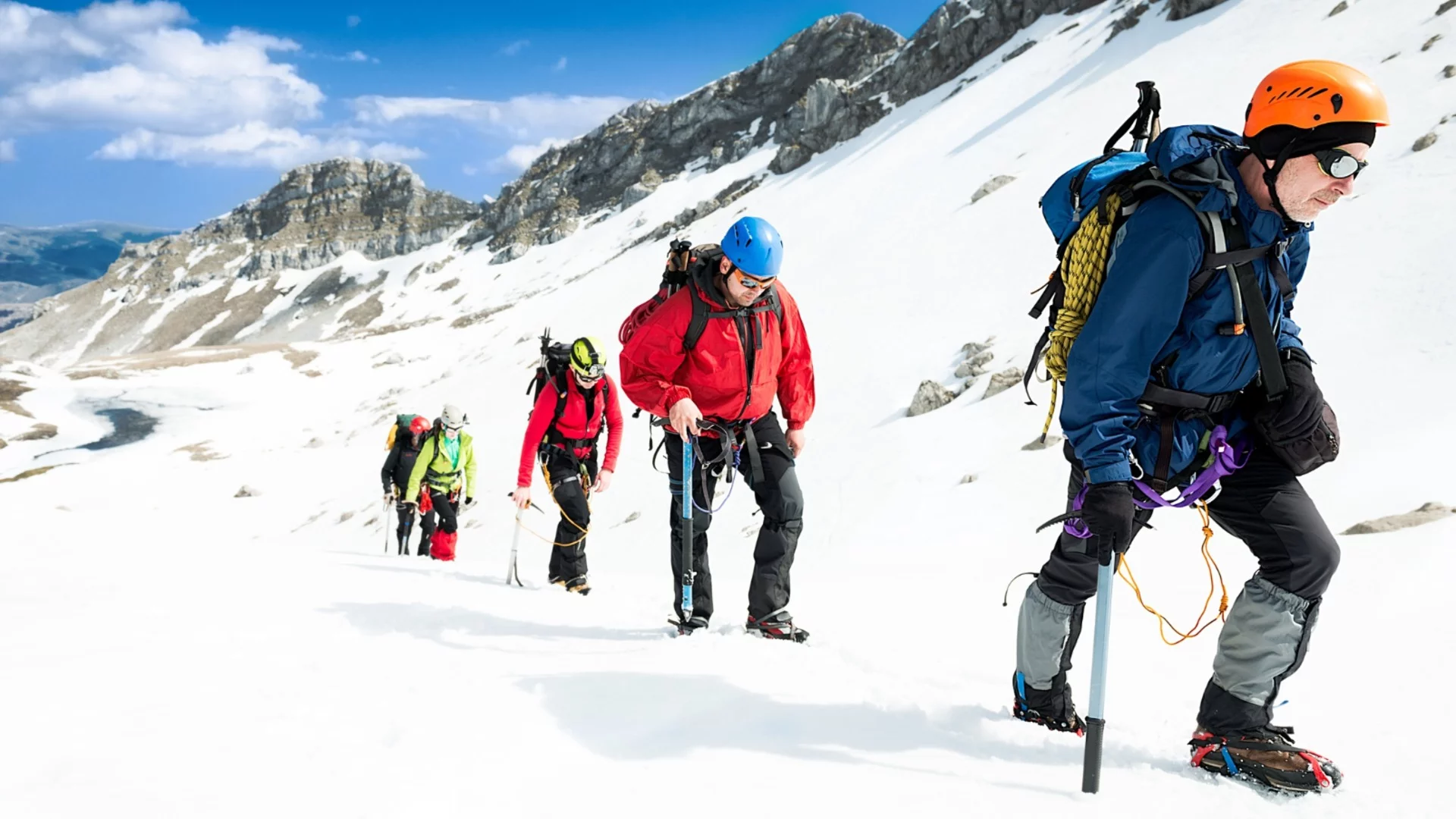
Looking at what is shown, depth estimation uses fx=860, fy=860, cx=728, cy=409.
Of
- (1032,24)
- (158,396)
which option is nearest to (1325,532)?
(158,396)

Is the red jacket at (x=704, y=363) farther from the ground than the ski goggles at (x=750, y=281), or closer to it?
closer to it

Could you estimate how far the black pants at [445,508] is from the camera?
13836 mm

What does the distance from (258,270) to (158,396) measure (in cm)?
14546

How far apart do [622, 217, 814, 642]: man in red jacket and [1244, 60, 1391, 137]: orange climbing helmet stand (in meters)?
2.71

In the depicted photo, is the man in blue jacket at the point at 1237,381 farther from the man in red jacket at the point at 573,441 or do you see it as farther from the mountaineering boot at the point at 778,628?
the man in red jacket at the point at 573,441

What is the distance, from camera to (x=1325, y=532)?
143 inches

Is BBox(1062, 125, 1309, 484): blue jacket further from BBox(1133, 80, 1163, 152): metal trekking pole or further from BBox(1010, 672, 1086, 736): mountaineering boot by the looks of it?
BBox(1010, 672, 1086, 736): mountaineering boot

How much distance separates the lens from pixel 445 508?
544 inches

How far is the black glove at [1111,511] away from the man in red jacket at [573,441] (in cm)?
602

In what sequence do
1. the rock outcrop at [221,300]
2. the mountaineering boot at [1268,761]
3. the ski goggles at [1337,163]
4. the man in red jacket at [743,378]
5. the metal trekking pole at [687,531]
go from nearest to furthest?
1. the ski goggles at [1337,163]
2. the mountaineering boot at [1268,761]
3. the man in red jacket at [743,378]
4. the metal trekking pole at [687,531]
5. the rock outcrop at [221,300]

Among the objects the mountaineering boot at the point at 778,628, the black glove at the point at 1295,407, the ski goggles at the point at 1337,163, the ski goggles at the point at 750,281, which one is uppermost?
the ski goggles at the point at 1337,163

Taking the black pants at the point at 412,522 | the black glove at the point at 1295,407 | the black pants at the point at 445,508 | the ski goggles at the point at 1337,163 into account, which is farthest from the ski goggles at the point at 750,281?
the black pants at the point at 412,522

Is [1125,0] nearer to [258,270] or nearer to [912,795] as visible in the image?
[912,795]

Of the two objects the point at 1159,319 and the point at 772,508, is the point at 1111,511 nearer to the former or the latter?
the point at 1159,319
